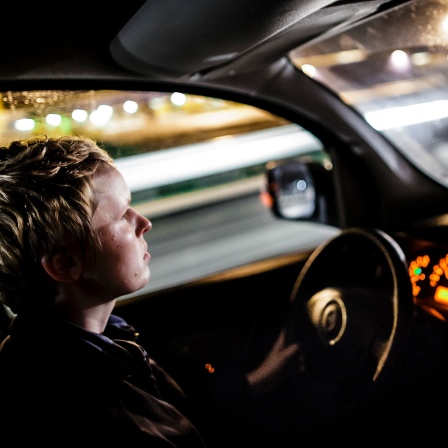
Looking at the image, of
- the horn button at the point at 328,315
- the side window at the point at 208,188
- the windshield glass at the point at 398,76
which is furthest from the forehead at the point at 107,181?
the side window at the point at 208,188

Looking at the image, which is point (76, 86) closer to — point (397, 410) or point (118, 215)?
point (118, 215)

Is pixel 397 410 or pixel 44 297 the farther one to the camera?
pixel 397 410

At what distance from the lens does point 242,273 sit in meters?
3.70

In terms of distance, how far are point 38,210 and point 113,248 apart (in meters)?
0.28

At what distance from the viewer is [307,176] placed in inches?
148

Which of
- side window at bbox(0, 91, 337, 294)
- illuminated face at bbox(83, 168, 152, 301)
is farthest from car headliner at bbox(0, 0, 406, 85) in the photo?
side window at bbox(0, 91, 337, 294)

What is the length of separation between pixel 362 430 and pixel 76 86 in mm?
1745

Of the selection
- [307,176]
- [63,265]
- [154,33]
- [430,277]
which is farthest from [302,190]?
[63,265]

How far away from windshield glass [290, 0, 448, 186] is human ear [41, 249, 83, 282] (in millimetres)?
1439

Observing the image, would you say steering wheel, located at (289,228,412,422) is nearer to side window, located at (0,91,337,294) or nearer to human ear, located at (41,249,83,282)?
human ear, located at (41,249,83,282)

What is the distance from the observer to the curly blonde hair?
6.62 feet

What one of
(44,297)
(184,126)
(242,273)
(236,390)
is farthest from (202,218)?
(44,297)

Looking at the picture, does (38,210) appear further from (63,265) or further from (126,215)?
(126,215)

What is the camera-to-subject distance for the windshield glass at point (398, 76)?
111 inches
